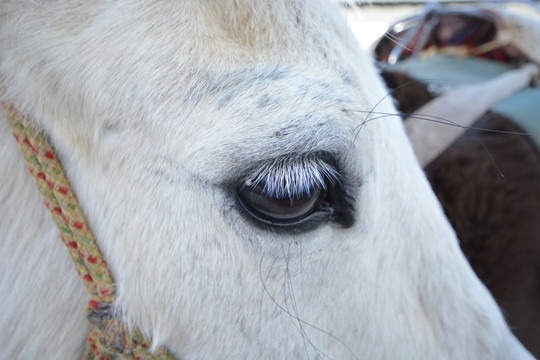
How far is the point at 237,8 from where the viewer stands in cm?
75

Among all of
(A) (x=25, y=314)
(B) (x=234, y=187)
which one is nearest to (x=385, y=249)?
(B) (x=234, y=187)

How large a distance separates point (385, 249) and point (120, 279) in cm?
51

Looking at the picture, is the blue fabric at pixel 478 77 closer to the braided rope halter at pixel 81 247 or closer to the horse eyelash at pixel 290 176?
the horse eyelash at pixel 290 176

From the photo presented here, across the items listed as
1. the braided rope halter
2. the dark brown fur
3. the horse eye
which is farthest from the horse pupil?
the dark brown fur

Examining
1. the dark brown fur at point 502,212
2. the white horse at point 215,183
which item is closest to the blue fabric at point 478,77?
the dark brown fur at point 502,212

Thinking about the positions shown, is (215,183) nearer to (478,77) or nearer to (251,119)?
(251,119)

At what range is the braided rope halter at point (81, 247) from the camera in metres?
0.76

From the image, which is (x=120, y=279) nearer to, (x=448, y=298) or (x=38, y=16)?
(x=38, y=16)

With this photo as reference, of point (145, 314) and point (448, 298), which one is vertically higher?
point (145, 314)

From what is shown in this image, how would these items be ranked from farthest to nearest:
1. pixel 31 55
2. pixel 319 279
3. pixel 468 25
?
pixel 468 25 < pixel 319 279 < pixel 31 55

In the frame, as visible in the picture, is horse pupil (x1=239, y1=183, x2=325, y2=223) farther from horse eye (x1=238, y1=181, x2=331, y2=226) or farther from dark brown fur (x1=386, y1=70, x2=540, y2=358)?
dark brown fur (x1=386, y1=70, x2=540, y2=358)

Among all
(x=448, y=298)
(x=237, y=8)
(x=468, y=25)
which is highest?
(x=237, y=8)

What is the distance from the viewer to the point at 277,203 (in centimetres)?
77

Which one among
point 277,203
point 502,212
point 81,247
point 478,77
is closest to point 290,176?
point 277,203
